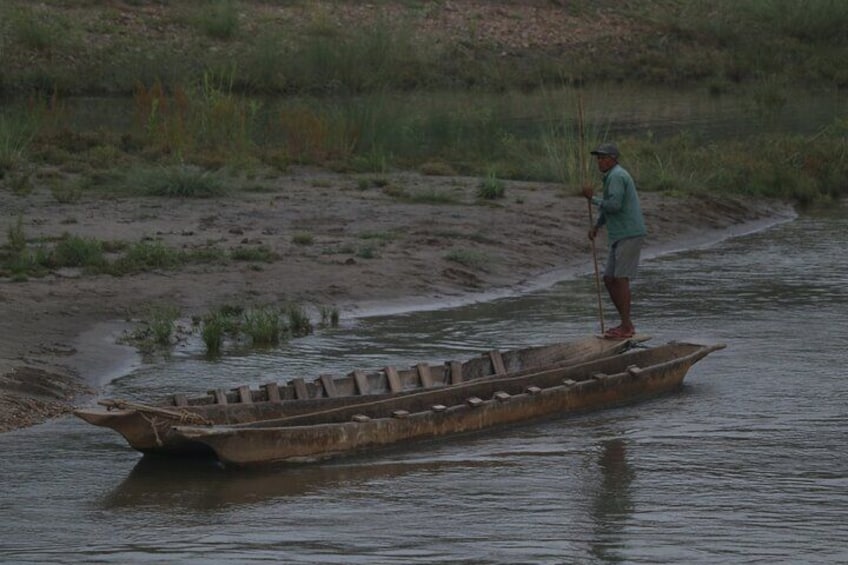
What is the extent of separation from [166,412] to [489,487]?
6.50 feet

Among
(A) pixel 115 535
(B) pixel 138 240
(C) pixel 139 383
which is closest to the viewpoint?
(A) pixel 115 535

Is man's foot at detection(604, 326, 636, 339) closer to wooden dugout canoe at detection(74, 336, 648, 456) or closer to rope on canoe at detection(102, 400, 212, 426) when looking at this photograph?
wooden dugout canoe at detection(74, 336, 648, 456)

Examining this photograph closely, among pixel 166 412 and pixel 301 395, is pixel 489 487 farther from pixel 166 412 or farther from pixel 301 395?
pixel 166 412

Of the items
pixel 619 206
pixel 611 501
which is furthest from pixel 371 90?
pixel 611 501

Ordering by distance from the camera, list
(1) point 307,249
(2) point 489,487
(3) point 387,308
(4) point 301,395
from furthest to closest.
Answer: (1) point 307,249 < (3) point 387,308 < (4) point 301,395 < (2) point 489,487

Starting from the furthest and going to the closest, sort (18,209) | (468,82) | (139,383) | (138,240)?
(468,82)
(18,209)
(138,240)
(139,383)

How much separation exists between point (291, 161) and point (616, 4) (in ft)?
91.2

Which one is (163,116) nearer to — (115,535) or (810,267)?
(810,267)

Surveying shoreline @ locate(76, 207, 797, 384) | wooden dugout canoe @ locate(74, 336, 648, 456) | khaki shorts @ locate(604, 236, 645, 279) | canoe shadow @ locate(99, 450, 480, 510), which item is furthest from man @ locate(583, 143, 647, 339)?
shoreline @ locate(76, 207, 797, 384)

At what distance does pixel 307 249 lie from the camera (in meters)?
16.8

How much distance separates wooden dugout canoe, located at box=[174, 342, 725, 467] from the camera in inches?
374

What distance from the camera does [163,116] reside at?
23281 millimetres

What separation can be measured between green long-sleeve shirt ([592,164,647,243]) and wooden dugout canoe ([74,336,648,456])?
2.77ft

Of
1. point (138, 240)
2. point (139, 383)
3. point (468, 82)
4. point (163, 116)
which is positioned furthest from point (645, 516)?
point (468, 82)
